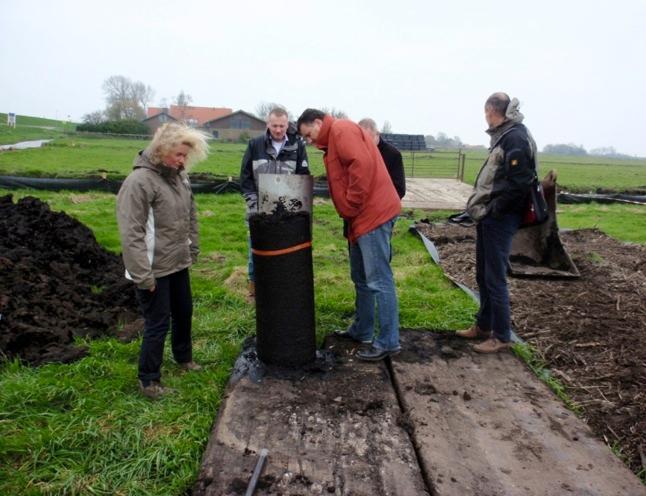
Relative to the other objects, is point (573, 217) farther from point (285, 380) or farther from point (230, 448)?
point (230, 448)

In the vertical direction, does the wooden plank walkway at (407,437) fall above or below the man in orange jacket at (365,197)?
below

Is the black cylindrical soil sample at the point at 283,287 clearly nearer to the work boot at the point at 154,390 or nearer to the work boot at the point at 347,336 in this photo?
the work boot at the point at 347,336

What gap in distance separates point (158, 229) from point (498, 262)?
2.70 m

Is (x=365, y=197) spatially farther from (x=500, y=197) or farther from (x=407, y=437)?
(x=407, y=437)

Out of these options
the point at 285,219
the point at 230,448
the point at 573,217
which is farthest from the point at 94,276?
the point at 573,217

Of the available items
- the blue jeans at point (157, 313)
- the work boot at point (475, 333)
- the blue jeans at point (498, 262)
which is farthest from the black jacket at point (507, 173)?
the blue jeans at point (157, 313)

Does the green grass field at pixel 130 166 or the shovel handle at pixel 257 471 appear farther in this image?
the green grass field at pixel 130 166

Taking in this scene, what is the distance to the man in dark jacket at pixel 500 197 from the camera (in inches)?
158

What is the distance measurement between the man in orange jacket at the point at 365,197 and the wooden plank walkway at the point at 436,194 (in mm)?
10492

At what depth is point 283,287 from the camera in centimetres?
386

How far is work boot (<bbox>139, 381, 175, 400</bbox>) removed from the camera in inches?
145

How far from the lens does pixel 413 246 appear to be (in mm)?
9062

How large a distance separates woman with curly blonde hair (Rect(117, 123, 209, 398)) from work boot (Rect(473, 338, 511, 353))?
2.49 m

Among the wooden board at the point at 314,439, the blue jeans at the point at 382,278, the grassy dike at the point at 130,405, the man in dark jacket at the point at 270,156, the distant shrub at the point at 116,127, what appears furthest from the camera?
the distant shrub at the point at 116,127
